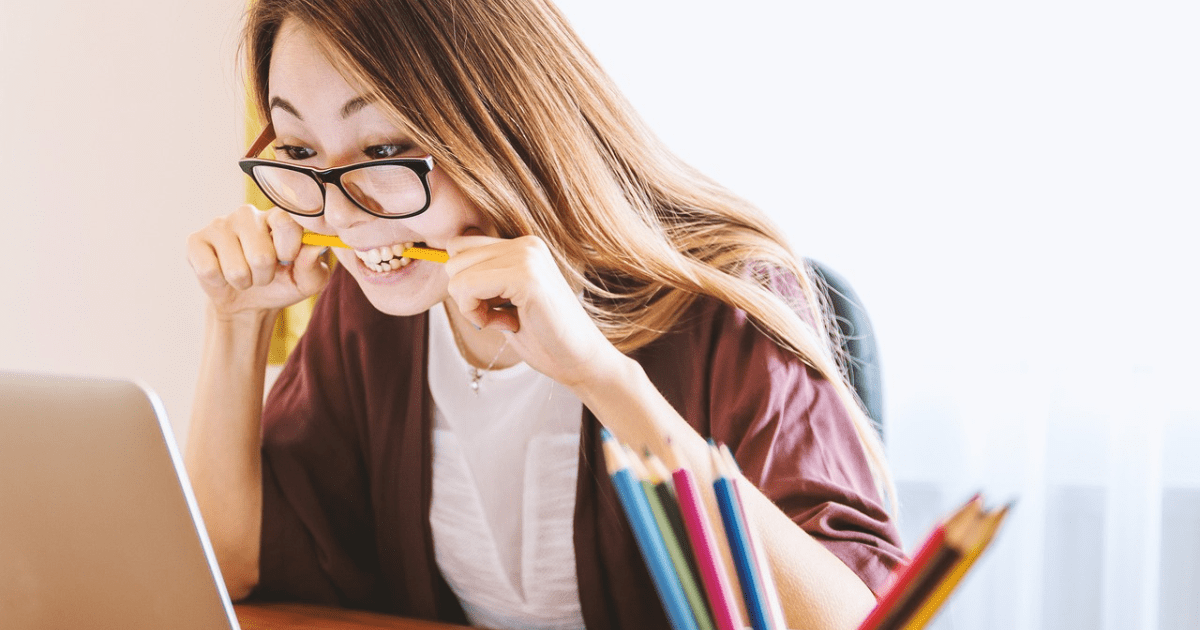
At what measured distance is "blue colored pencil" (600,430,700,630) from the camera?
36 cm

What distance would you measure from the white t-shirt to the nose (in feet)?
0.85

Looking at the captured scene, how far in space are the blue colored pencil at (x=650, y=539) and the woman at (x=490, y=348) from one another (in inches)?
13.7

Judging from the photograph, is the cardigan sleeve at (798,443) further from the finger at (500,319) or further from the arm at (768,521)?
the finger at (500,319)

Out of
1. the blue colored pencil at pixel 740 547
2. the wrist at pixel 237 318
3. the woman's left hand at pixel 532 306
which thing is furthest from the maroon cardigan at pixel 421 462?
the blue colored pencil at pixel 740 547

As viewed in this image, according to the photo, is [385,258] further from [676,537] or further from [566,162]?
[676,537]

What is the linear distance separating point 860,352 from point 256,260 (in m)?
0.63

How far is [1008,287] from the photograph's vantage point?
5.26 feet

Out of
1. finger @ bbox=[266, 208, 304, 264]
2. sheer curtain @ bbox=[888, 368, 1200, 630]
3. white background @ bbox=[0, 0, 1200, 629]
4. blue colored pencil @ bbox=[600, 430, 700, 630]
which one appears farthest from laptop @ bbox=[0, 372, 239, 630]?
sheer curtain @ bbox=[888, 368, 1200, 630]

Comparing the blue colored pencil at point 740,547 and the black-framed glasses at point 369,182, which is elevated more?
the black-framed glasses at point 369,182

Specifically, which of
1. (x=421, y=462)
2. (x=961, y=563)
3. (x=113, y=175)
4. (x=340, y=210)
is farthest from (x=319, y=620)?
(x=113, y=175)

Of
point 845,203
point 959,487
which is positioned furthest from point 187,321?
point 959,487

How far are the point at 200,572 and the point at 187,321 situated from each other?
2.04 metres

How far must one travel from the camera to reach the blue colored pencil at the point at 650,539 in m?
0.36

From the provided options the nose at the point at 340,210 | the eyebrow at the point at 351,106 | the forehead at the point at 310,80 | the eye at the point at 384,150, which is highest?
the forehead at the point at 310,80
